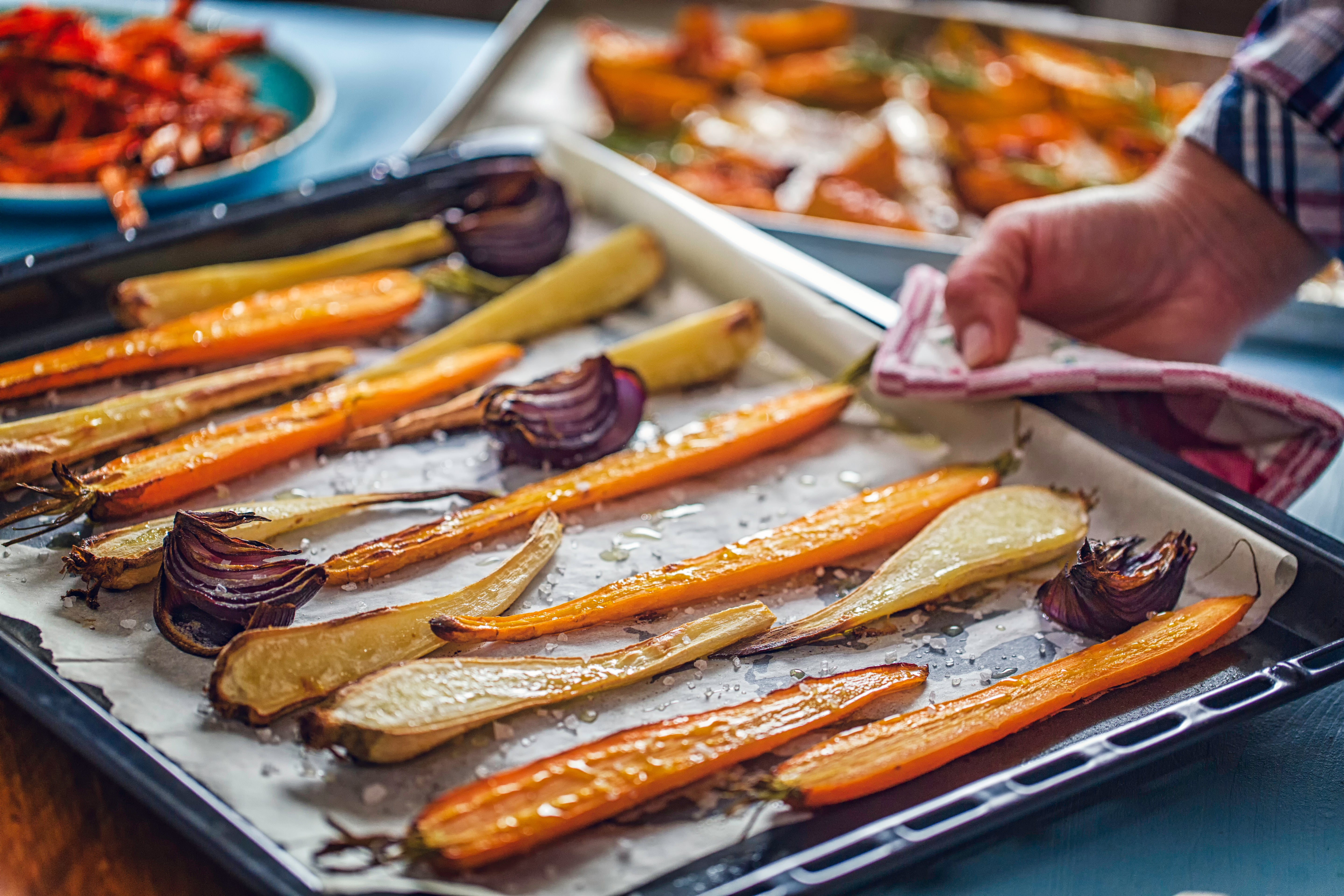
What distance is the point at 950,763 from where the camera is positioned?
109 centimetres

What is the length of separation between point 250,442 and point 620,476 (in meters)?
0.51

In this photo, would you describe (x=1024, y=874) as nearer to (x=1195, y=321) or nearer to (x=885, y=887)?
(x=885, y=887)

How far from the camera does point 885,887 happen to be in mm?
996

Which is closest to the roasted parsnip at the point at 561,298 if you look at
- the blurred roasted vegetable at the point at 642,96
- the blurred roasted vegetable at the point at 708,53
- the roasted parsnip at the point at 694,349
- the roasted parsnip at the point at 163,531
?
the roasted parsnip at the point at 694,349

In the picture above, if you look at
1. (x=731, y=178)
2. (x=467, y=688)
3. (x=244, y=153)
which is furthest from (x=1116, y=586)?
(x=244, y=153)

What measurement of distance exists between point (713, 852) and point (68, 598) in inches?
30.4

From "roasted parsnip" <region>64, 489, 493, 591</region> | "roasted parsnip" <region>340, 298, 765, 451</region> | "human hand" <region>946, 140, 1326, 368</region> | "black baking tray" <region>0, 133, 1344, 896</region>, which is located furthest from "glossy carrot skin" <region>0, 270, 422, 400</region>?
"human hand" <region>946, 140, 1326, 368</region>

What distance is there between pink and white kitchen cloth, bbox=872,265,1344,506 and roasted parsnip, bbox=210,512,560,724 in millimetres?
763

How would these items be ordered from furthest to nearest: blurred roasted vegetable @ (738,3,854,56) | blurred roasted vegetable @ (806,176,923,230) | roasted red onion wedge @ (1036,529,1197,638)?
blurred roasted vegetable @ (738,3,854,56)
blurred roasted vegetable @ (806,176,923,230)
roasted red onion wedge @ (1036,529,1197,638)

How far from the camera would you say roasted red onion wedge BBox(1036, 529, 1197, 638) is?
1.25m

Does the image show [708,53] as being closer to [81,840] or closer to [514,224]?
[514,224]

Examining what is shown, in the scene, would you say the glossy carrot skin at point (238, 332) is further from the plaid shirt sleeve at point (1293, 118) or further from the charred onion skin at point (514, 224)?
the plaid shirt sleeve at point (1293, 118)

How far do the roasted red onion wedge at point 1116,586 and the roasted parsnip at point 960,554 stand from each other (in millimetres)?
73

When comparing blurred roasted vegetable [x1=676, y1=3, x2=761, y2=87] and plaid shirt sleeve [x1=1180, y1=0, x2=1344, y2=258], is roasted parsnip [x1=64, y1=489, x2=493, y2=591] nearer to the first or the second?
plaid shirt sleeve [x1=1180, y1=0, x2=1344, y2=258]
